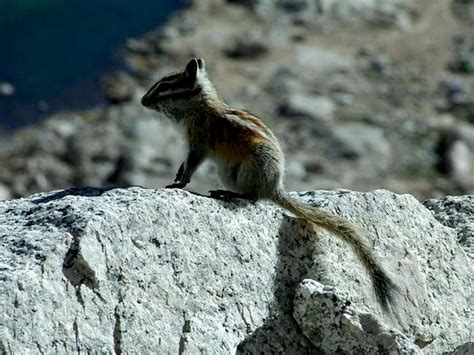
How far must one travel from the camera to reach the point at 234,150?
6215 mm

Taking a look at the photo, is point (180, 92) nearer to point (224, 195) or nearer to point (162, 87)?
point (162, 87)

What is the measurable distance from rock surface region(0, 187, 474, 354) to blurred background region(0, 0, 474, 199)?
10.2m

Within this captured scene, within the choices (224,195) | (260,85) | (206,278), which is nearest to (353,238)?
(224,195)

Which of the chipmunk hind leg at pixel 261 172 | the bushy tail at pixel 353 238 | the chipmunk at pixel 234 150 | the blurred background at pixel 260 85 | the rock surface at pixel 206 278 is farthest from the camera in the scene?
the blurred background at pixel 260 85

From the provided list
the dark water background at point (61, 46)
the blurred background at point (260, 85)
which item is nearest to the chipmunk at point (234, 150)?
the blurred background at point (260, 85)

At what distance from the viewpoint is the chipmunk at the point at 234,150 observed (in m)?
5.27

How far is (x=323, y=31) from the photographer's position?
886 inches

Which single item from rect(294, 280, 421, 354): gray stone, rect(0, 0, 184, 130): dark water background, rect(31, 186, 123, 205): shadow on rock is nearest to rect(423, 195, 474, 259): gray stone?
rect(294, 280, 421, 354): gray stone

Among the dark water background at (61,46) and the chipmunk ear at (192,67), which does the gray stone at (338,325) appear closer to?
the chipmunk ear at (192,67)

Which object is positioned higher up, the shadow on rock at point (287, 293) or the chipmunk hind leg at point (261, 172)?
the chipmunk hind leg at point (261, 172)

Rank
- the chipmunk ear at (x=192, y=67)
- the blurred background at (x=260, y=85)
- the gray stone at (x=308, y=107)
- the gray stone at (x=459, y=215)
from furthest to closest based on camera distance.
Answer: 1. the gray stone at (x=308, y=107)
2. the blurred background at (x=260, y=85)
3. the chipmunk ear at (x=192, y=67)
4. the gray stone at (x=459, y=215)

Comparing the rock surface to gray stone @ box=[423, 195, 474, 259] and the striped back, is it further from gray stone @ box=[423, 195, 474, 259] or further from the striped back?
the striped back

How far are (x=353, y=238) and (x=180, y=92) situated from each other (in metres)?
1.84

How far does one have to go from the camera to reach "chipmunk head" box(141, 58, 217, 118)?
6.63 metres
